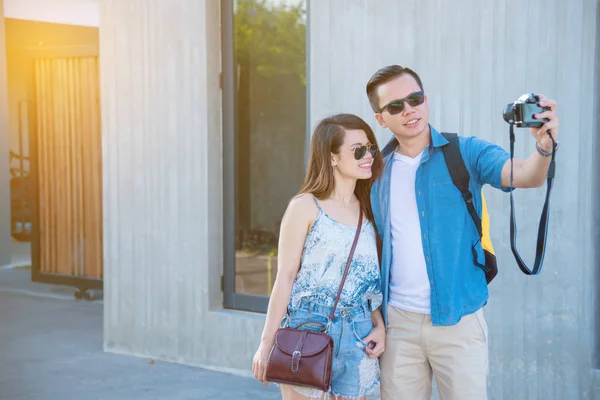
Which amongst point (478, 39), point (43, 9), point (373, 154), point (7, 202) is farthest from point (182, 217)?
point (43, 9)

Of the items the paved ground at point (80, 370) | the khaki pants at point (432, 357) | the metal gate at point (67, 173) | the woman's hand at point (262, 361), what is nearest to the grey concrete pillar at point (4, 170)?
the metal gate at point (67, 173)

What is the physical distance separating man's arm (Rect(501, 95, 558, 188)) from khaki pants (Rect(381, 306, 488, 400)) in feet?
1.86

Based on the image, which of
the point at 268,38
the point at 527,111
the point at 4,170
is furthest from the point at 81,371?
the point at 4,170

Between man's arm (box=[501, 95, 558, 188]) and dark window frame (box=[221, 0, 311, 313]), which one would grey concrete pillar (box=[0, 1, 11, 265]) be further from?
man's arm (box=[501, 95, 558, 188])

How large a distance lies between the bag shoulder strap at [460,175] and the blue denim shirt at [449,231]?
2 cm

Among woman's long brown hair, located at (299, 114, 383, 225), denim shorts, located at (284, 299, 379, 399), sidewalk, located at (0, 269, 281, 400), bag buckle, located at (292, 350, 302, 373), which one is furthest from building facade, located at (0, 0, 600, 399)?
bag buckle, located at (292, 350, 302, 373)

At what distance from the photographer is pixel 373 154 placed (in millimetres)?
3162

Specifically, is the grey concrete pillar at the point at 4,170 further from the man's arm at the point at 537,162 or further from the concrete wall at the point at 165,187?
the man's arm at the point at 537,162

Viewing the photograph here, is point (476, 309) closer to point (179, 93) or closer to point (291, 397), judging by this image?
point (291, 397)

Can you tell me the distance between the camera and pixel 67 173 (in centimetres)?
947

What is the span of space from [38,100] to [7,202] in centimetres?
277

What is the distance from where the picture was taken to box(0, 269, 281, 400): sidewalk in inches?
228

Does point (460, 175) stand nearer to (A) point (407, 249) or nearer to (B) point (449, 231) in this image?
(B) point (449, 231)

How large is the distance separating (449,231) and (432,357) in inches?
20.0
